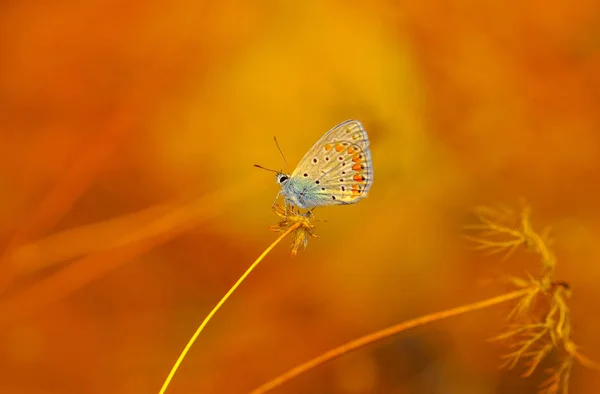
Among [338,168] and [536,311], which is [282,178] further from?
[536,311]

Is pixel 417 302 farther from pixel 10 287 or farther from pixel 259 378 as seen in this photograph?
pixel 10 287

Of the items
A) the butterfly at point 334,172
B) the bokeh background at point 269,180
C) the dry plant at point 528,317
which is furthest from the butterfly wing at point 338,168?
the bokeh background at point 269,180

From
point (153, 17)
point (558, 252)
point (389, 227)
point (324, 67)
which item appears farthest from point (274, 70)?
point (558, 252)

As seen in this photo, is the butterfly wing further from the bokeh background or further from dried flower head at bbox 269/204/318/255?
the bokeh background

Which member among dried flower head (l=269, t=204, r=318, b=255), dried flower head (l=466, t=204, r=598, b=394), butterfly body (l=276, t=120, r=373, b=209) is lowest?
dried flower head (l=466, t=204, r=598, b=394)

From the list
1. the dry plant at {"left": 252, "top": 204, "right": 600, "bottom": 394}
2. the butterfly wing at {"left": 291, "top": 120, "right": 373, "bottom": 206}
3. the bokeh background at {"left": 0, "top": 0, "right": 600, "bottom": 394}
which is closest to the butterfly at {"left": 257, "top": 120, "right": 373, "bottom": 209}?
the butterfly wing at {"left": 291, "top": 120, "right": 373, "bottom": 206}

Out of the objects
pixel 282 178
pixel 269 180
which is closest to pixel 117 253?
pixel 269 180
